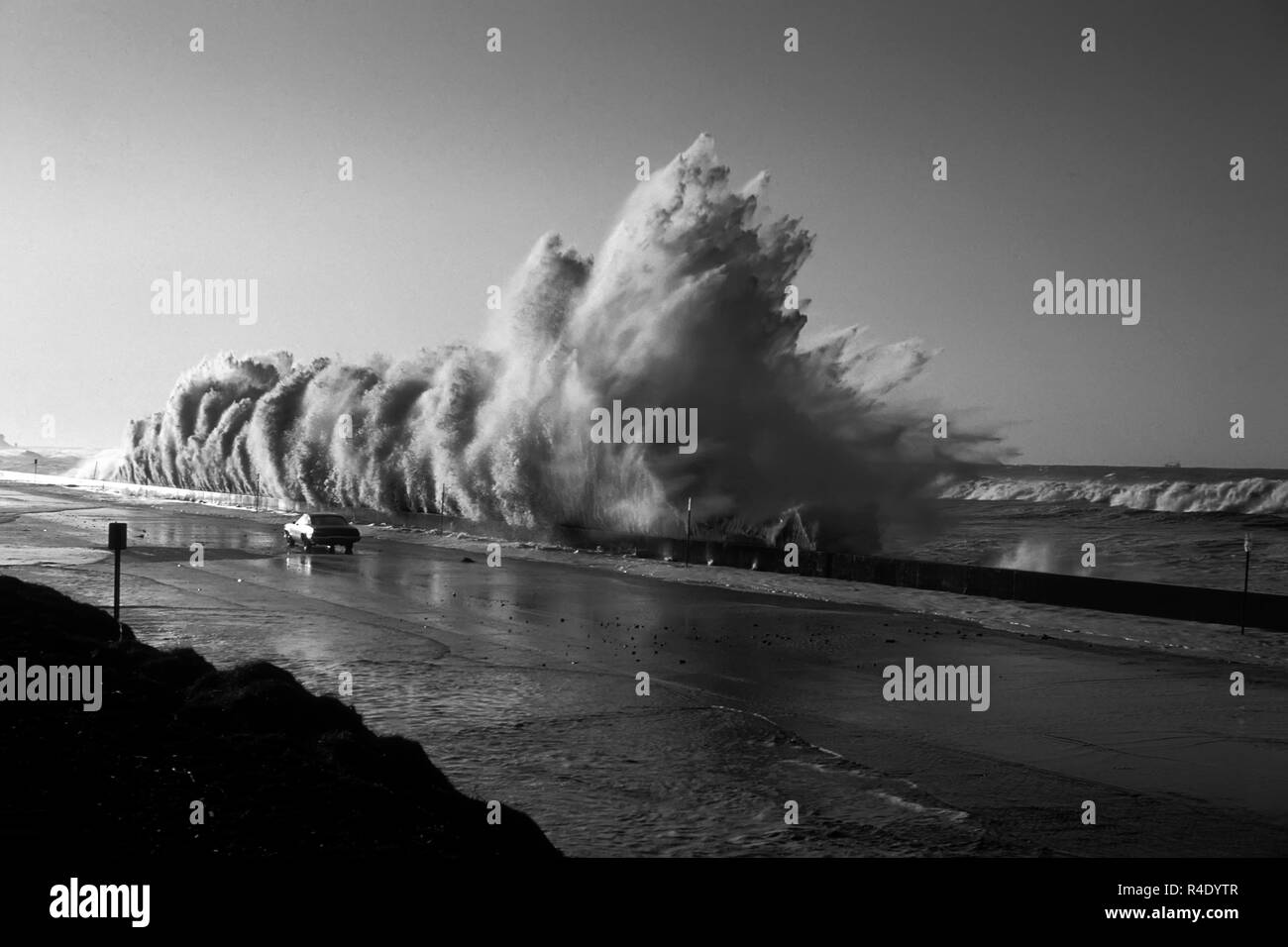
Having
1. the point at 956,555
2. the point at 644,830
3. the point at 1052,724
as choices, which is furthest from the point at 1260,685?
the point at 956,555

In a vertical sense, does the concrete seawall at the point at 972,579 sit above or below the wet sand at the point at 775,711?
above

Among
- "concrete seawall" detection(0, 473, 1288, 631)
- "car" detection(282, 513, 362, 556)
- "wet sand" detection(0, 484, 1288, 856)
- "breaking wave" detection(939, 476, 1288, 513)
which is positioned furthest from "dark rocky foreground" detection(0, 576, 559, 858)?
"breaking wave" detection(939, 476, 1288, 513)

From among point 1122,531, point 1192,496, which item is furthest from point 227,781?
point 1192,496

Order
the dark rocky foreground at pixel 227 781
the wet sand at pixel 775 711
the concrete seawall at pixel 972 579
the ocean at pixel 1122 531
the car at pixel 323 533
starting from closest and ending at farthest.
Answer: the dark rocky foreground at pixel 227 781, the wet sand at pixel 775 711, the concrete seawall at pixel 972 579, the car at pixel 323 533, the ocean at pixel 1122 531

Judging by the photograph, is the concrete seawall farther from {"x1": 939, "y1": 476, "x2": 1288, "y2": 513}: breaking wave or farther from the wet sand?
{"x1": 939, "y1": 476, "x2": 1288, "y2": 513}: breaking wave

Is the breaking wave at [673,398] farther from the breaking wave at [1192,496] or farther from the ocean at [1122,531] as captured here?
the breaking wave at [1192,496]

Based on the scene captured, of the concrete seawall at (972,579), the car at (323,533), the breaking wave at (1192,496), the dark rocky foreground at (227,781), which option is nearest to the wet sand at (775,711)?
the concrete seawall at (972,579)

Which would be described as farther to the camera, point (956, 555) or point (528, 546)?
point (956, 555)
